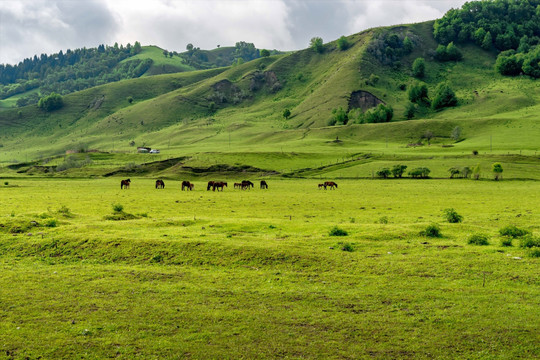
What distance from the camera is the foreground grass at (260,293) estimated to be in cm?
1175

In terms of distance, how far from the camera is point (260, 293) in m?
15.4

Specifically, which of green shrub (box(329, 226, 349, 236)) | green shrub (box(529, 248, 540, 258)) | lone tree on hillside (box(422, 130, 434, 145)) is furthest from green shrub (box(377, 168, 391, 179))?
green shrub (box(529, 248, 540, 258))

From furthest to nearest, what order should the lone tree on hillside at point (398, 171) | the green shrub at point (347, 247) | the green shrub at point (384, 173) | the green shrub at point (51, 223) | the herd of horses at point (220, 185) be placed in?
the green shrub at point (384, 173) < the lone tree on hillside at point (398, 171) < the herd of horses at point (220, 185) < the green shrub at point (51, 223) < the green shrub at point (347, 247)

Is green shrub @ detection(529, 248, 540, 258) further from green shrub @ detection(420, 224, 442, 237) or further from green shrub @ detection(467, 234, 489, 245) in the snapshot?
green shrub @ detection(420, 224, 442, 237)

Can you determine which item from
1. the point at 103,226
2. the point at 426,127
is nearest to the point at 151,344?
the point at 103,226

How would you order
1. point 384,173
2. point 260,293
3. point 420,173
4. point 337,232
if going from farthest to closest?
point 384,173
point 420,173
point 337,232
point 260,293

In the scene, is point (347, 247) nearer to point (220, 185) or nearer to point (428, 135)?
point (220, 185)

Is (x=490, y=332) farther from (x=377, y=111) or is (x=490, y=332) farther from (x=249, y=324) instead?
(x=377, y=111)

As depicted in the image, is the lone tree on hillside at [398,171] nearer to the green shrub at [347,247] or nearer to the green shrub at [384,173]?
the green shrub at [384,173]

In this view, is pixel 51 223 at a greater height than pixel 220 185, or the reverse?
pixel 51 223

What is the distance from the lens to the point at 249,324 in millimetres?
12945

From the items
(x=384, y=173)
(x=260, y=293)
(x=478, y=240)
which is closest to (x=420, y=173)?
(x=384, y=173)

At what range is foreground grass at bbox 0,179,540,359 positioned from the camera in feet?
38.5

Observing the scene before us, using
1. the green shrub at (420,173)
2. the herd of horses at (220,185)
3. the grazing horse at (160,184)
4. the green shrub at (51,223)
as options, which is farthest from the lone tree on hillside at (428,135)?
the green shrub at (51,223)
